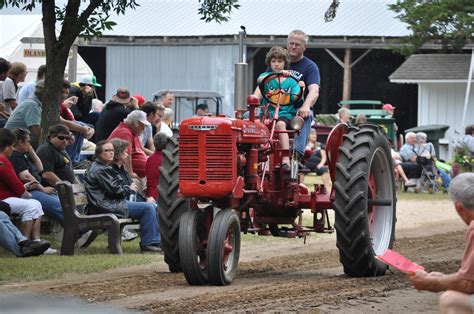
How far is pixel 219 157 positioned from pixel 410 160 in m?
18.6

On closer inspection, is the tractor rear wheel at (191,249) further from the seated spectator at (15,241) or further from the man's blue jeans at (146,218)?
the man's blue jeans at (146,218)

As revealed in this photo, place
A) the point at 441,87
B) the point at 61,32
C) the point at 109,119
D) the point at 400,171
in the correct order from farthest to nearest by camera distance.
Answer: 1. the point at 441,87
2. the point at 400,171
3. the point at 109,119
4. the point at 61,32

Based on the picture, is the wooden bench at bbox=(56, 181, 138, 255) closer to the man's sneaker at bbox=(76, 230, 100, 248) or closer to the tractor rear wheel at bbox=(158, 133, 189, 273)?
the man's sneaker at bbox=(76, 230, 100, 248)

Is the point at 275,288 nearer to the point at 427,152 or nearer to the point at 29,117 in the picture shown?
the point at 29,117

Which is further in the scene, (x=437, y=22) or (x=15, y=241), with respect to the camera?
(x=437, y=22)

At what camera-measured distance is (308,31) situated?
136 feet

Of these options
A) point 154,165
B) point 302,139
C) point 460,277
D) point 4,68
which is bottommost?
point 154,165


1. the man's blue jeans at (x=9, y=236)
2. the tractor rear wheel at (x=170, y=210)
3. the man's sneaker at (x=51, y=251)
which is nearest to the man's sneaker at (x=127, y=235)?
the man's sneaker at (x=51, y=251)

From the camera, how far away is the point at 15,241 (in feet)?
41.0

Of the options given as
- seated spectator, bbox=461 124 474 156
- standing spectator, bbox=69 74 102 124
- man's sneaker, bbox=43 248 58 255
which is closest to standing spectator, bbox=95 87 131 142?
standing spectator, bbox=69 74 102 124

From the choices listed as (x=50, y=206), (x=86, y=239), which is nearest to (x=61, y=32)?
(x=50, y=206)

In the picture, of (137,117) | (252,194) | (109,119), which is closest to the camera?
(252,194)

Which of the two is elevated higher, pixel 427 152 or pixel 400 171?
pixel 427 152

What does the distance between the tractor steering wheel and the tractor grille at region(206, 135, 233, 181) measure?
4.39 feet
